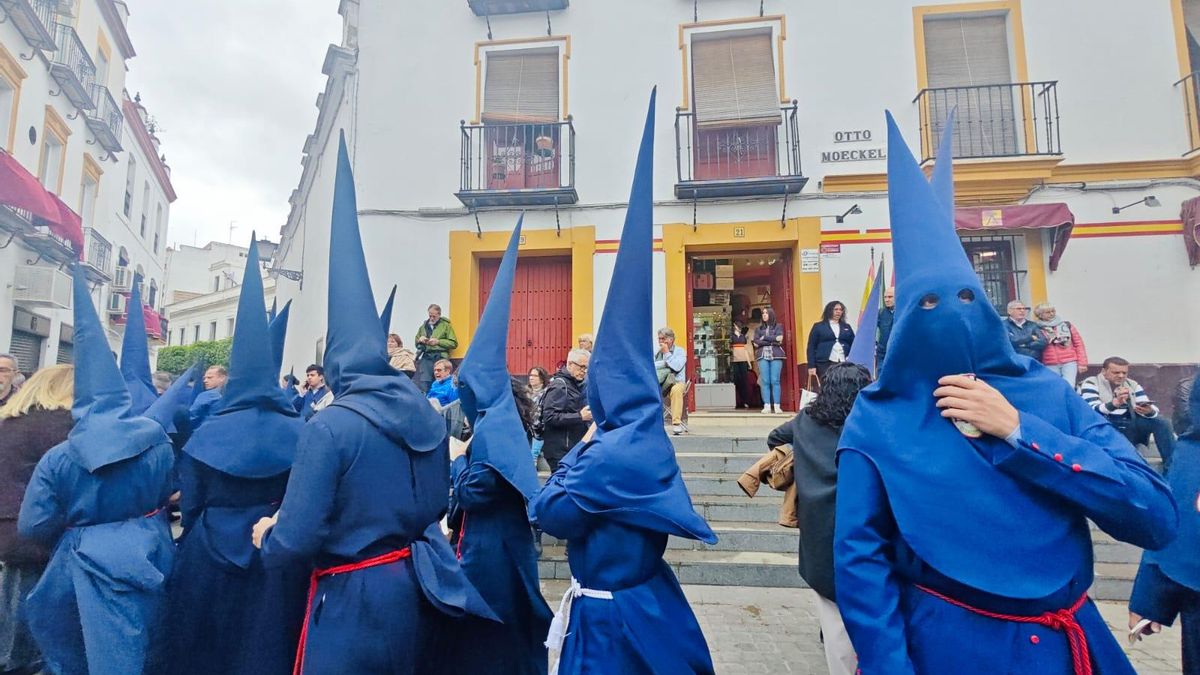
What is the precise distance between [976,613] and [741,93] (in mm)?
10333

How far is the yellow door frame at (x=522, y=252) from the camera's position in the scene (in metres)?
10.4

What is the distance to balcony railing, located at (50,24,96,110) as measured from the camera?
43.7 ft

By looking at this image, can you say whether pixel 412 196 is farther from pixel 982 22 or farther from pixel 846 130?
pixel 982 22

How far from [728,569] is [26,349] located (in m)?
15.7

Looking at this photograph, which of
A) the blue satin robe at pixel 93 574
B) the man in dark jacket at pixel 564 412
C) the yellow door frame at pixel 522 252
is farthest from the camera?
the yellow door frame at pixel 522 252

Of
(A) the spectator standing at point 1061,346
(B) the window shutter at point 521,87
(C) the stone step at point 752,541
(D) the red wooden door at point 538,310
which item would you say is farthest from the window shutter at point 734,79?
(C) the stone step at point 752,541

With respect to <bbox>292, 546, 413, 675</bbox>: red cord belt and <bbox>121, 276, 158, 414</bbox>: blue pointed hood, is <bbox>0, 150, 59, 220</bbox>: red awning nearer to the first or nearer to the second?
<bbox>121, 276, 158, 414</bbox>: blue pointed hood

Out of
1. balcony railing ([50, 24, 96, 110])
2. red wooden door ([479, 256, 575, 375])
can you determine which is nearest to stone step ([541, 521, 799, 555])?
red wooden door ([479, 256, 575, 375])

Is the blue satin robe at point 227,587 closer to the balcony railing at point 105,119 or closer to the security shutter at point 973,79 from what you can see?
the security shutter at point 973,79

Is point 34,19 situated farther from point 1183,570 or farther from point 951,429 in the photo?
point 1183,570

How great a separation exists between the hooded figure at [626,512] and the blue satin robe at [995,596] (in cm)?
68

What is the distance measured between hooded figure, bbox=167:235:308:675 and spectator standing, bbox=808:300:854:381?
7.52 meters

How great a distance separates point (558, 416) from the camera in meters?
6.15

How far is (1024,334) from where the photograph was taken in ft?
25.8
